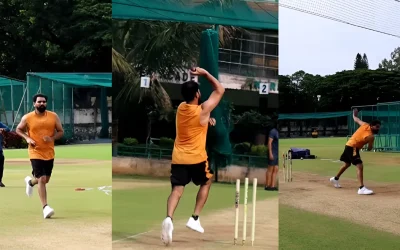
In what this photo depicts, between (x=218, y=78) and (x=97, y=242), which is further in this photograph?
(x=97, y=242)

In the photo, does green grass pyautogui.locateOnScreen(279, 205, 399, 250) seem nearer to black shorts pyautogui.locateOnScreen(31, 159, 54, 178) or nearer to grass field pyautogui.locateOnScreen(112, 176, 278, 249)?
grass field pyautogui.locateOnScreen(112, 176, 278, 249)

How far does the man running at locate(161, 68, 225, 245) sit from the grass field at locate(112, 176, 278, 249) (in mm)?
49

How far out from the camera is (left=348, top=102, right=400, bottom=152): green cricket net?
4574 millimetres

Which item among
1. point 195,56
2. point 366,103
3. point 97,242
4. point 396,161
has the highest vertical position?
point 195,56

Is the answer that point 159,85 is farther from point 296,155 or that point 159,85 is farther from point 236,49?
point 296,155

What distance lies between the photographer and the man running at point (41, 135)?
5.79 meters

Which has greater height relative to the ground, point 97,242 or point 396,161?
point 396,161

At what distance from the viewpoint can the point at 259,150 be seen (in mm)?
3938

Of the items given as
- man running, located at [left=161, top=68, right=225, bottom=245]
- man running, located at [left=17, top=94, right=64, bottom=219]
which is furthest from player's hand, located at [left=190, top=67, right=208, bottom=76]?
man running, located at [left=17, top=94, right=64, bottom=219]

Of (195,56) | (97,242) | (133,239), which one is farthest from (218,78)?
(97,242)

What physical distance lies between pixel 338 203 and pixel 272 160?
3.36ft

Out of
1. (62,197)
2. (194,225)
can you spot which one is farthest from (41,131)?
(194,225)

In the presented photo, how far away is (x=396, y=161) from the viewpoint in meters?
4.65

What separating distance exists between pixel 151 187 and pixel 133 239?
356 millimetres
